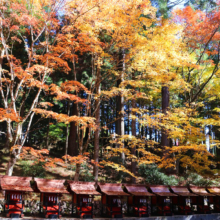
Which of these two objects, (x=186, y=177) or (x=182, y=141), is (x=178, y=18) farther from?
(x=186, y=177)

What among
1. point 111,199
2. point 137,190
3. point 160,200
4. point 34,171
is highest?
point 34,171

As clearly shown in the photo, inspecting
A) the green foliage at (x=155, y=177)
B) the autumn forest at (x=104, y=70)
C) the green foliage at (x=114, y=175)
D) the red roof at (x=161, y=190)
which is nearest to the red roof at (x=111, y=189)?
the autumn forest at (x=104, y=70)

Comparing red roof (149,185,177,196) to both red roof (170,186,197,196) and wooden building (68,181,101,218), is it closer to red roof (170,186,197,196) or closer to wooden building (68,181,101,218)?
red roof (170,186,197,196)

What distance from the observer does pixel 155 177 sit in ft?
47.6

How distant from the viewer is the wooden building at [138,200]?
353 inches

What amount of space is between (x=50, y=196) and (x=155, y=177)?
853cm

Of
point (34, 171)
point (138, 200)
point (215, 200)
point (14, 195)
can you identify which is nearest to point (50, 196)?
point (14, 195)

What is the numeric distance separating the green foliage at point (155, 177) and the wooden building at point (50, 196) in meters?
8.12

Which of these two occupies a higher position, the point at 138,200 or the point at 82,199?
the point at 82,199

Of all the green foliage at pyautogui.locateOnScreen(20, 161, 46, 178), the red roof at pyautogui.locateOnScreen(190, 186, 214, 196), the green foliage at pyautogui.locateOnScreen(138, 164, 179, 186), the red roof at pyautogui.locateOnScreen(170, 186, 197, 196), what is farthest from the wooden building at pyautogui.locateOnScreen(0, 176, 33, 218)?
the green foliage at pyautogui.locateOnScreen(138, 164, 179, 186)

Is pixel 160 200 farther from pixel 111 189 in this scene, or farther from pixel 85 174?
pixel 85 174

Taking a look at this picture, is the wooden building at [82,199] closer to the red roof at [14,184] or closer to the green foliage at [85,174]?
the red roof at [14,184]

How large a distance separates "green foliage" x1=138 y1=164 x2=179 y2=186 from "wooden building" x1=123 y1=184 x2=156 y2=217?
5.17 m

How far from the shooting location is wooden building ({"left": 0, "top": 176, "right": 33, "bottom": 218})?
6914 mm
